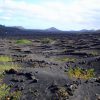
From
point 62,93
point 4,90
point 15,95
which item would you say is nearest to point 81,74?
point 62,93

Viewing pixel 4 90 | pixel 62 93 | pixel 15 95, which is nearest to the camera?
pixel 62 93

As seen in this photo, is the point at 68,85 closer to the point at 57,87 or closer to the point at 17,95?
the point at 57,87

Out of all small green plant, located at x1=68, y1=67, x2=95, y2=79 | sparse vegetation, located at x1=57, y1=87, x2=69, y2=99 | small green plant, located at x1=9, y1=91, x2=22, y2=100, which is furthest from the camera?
small green plant, located at x1=68, y1=67, x2=95, y2=79

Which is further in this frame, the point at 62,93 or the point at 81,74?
the point at 81,74

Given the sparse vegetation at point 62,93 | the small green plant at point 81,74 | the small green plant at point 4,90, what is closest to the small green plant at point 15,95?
the small green plant at point 4,90

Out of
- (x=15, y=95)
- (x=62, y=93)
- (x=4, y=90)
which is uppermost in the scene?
(x=62, y=93)

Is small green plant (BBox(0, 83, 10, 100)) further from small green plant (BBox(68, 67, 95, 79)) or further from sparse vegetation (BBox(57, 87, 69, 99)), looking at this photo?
small green plant (BBox(68, 67, 95, 79))

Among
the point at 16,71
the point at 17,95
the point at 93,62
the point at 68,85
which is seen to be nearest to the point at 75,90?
the point at 68,85

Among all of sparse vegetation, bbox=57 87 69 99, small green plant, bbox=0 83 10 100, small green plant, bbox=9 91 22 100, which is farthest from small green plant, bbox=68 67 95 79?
small green plant, bbox=9 91 22 100

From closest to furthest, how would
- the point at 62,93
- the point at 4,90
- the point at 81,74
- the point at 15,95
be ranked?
the point at 62,93
the point at 15,95
the point at 4,90
the point at 81,74

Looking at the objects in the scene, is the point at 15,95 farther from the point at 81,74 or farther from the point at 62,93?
the point at 81,74

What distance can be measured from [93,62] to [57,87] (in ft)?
43.2

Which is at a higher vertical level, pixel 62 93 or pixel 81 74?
pixel 62 93

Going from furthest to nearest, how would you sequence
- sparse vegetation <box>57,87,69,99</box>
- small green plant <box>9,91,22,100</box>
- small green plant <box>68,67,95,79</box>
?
small green plant <box>68,67,95,79</box> < small green plant <box>9,91,22,100</box> < sparse vegetation <box>57,87,69,99</box>
